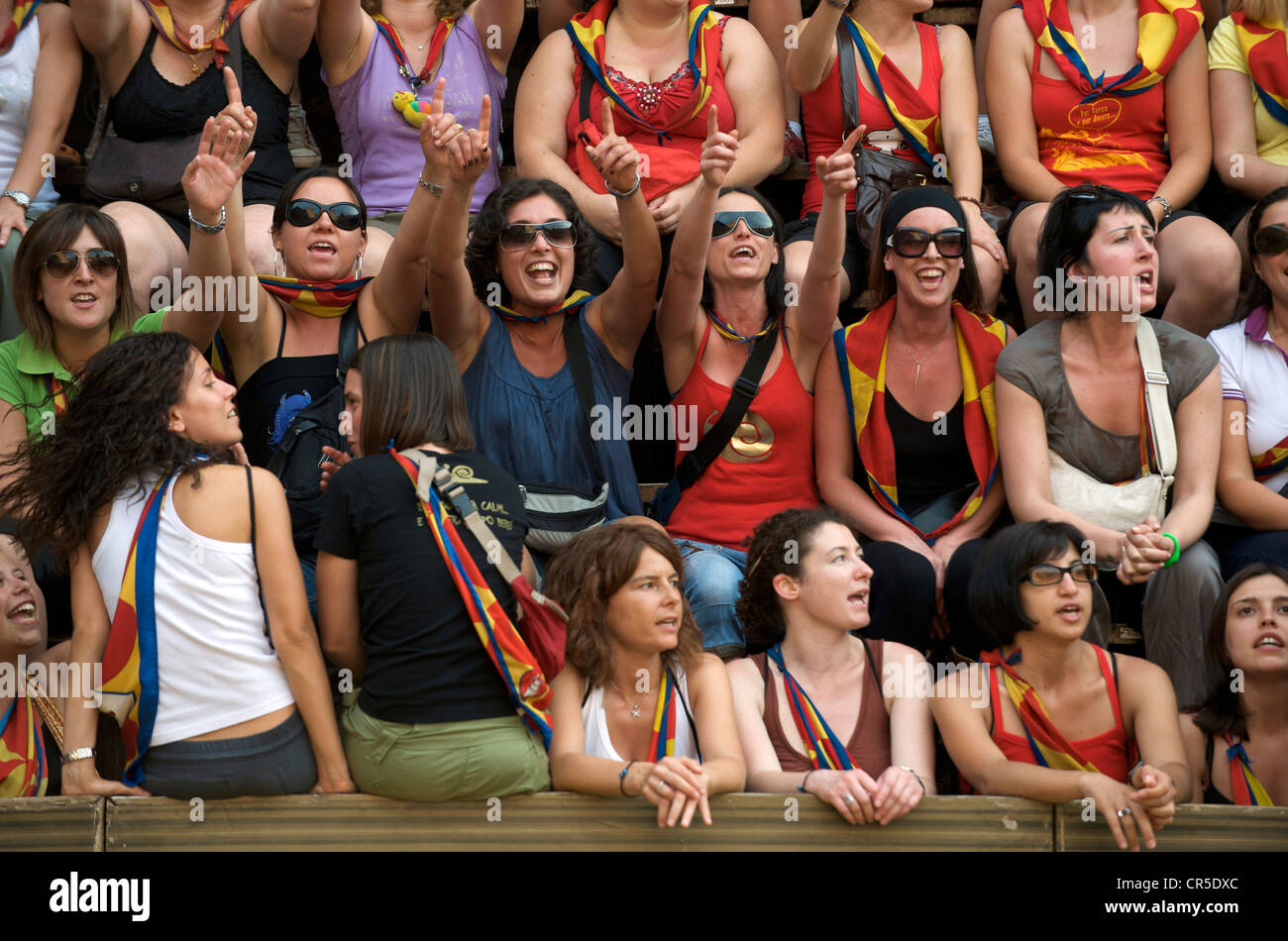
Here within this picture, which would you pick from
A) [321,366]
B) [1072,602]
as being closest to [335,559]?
[321,366]

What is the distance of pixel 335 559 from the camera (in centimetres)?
302

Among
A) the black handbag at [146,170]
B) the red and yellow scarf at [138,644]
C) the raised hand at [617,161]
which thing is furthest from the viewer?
the black handbag at [146,170]

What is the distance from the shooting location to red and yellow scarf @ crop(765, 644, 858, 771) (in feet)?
10.5

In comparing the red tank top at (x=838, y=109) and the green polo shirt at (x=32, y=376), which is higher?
the red tank top at (x=838, y=109)

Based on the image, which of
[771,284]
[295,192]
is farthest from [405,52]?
[771,284]

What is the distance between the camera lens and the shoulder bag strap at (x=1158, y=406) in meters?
3.63

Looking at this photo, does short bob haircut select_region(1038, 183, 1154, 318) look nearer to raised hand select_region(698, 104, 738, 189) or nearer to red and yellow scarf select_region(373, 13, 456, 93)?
raised hand select_region(698, 104, 738, 189)

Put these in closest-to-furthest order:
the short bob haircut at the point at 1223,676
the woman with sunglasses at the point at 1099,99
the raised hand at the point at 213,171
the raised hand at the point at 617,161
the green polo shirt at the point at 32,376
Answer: the short bob haircut at the point at 1223,676 < the raised hand at the point at 213,171 < the raised hand at the point at 617,161 < the green polo shirt at the point at 32,376 < the woman with sunglasses at the point at 1099,99

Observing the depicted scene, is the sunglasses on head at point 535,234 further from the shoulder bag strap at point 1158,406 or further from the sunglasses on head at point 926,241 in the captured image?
the shoulder bag strap at point 1158,406

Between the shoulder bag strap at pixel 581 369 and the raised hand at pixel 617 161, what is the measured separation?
1.56 feet

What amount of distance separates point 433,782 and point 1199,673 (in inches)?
74.5

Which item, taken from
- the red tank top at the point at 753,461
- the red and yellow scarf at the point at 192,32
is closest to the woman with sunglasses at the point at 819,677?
the red tank top at the point at 753,461

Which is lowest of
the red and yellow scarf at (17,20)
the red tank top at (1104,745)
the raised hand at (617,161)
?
the red tank top at (1104,745)

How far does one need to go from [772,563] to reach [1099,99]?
2.10 meters
